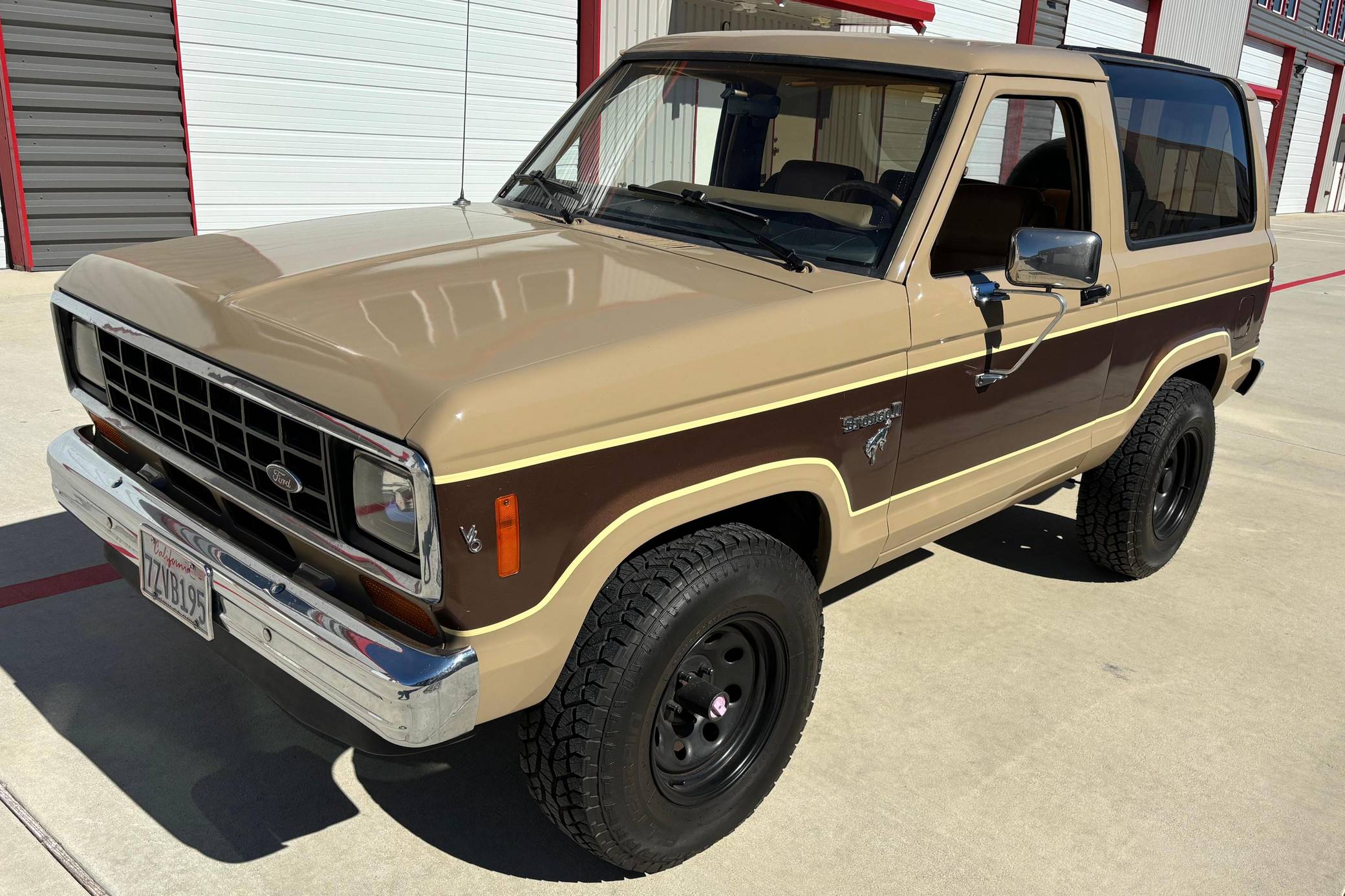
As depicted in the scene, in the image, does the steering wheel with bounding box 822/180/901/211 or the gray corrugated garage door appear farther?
the gray corrugated garage door

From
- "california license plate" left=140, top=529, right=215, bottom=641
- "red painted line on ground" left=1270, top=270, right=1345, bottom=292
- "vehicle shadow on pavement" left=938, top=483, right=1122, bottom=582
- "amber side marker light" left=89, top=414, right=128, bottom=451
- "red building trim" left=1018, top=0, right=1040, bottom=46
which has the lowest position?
"red painted line on ground" left=1270, top=270, right=1345, bottom=292

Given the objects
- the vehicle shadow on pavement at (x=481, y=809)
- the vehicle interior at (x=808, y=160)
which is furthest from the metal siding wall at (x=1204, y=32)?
the vehicle shadow on pavement at (x=481, y=809)

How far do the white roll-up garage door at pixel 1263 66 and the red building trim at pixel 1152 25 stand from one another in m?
4.30

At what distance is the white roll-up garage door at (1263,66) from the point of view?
81.2 feet

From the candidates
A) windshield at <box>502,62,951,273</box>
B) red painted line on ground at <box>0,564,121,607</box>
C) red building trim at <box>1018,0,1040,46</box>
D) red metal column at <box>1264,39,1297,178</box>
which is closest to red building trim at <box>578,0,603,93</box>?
windshield at <box>502,62,951,273</box>

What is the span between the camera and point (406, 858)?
2607 mm

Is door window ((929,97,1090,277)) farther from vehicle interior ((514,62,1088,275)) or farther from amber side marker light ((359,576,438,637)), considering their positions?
amber side marker light ((359,576,438,637))

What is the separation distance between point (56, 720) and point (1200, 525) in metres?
4.83

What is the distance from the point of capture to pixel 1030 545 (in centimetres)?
482

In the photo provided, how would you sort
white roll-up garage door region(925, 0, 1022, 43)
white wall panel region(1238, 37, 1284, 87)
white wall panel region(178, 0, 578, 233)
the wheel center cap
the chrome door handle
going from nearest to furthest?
the chrome door handle
the wheel center cap
white wall panel region(178, 0, 578, 233)
white roll-up garage door region(925, 0, 1022, 43)
white wall panel region(1238, 37, 1284, 87)

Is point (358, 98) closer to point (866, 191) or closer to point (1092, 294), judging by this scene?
point (866, 191)

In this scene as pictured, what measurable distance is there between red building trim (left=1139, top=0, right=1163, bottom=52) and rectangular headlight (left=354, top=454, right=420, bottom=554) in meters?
22.3

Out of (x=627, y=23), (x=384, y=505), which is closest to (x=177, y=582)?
(x=384, y=505)

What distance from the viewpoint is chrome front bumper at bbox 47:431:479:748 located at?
204 cm
